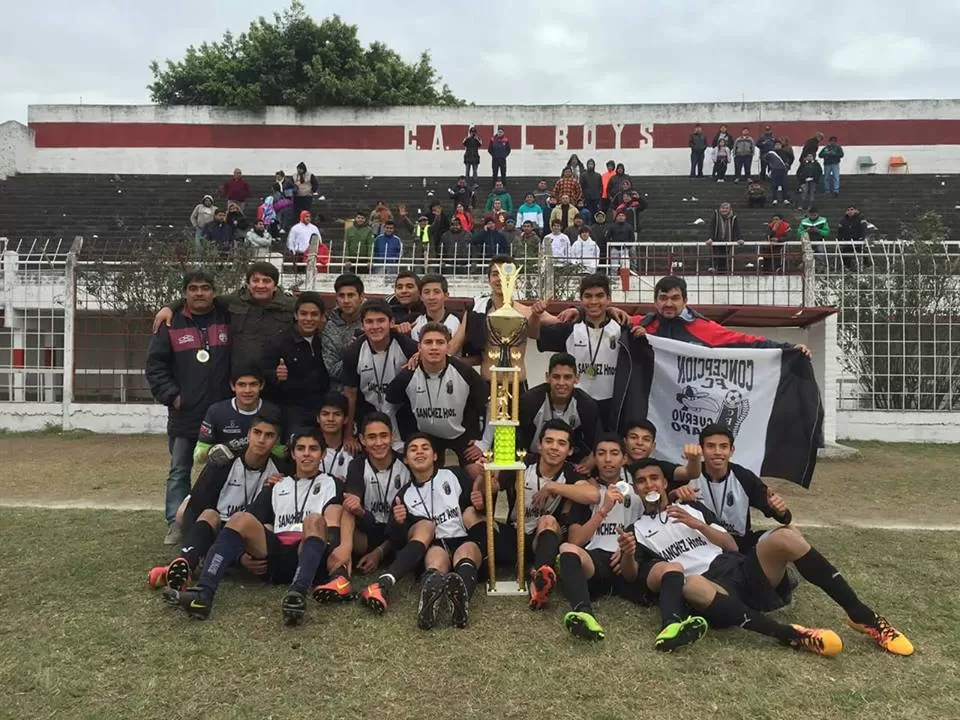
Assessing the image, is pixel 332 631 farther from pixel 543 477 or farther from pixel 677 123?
pixel 677 123

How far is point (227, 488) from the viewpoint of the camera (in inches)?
203

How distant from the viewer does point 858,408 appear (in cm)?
1200

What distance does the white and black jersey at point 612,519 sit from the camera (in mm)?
4836

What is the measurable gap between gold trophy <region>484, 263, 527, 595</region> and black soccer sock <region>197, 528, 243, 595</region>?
1.51 metres

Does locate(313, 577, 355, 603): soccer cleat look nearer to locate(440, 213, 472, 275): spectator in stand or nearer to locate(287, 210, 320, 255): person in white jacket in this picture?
locate(440, 213, 472, 275): spectator in stand

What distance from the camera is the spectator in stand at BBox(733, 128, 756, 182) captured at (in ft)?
75.3

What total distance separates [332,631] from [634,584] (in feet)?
5.82

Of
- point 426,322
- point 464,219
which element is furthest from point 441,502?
point 464,219

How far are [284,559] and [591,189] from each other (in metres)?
15.4

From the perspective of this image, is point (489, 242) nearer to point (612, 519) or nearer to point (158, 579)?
point (612, 519)

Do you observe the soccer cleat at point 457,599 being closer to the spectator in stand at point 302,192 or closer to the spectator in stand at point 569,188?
the spectator in stand at point 569,188

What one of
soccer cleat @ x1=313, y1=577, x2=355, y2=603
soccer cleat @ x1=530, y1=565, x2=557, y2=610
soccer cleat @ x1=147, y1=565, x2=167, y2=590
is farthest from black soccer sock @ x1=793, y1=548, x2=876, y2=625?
soccer cleat @ x1=147, y1=565, x2=167, y2=590

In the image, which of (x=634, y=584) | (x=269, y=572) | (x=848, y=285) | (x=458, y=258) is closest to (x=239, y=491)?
(x=269, y=572)

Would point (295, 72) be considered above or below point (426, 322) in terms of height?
above
